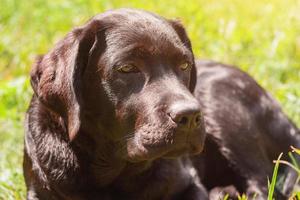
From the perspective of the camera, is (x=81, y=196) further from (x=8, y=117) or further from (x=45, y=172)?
(x=8, y=117)

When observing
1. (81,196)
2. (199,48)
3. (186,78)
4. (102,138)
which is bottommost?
(199,48)

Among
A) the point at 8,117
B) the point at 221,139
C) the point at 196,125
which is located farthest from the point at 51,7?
the point at 196,125

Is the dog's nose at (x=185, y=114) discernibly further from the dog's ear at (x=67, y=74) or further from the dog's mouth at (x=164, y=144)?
the dog's ear at (x=67, y=74)

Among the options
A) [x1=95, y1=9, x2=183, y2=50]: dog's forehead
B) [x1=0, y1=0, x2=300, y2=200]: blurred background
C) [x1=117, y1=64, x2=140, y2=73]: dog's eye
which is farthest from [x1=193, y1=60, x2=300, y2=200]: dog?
[x1=117, y1=64, x2=140, y2=73]: dog's eye

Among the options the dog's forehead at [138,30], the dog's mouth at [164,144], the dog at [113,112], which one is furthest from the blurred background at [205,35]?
the dog's mouth at [164,144]

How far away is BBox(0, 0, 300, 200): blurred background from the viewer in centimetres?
588

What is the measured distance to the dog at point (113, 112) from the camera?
351cm

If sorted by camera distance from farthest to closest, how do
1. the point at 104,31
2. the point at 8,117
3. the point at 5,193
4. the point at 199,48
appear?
1. the point at 199,48
2. the point at 8,117
3. the point at 5,193
4. the point at 104,31

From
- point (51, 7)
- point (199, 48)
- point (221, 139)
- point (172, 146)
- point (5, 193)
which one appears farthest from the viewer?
point (51, 7)

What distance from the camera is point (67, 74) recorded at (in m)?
3.62

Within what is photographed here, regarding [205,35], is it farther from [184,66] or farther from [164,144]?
[164,144]

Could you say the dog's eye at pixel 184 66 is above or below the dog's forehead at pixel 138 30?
below

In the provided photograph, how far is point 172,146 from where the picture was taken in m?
3.47

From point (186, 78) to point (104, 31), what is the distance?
49 centimetres
